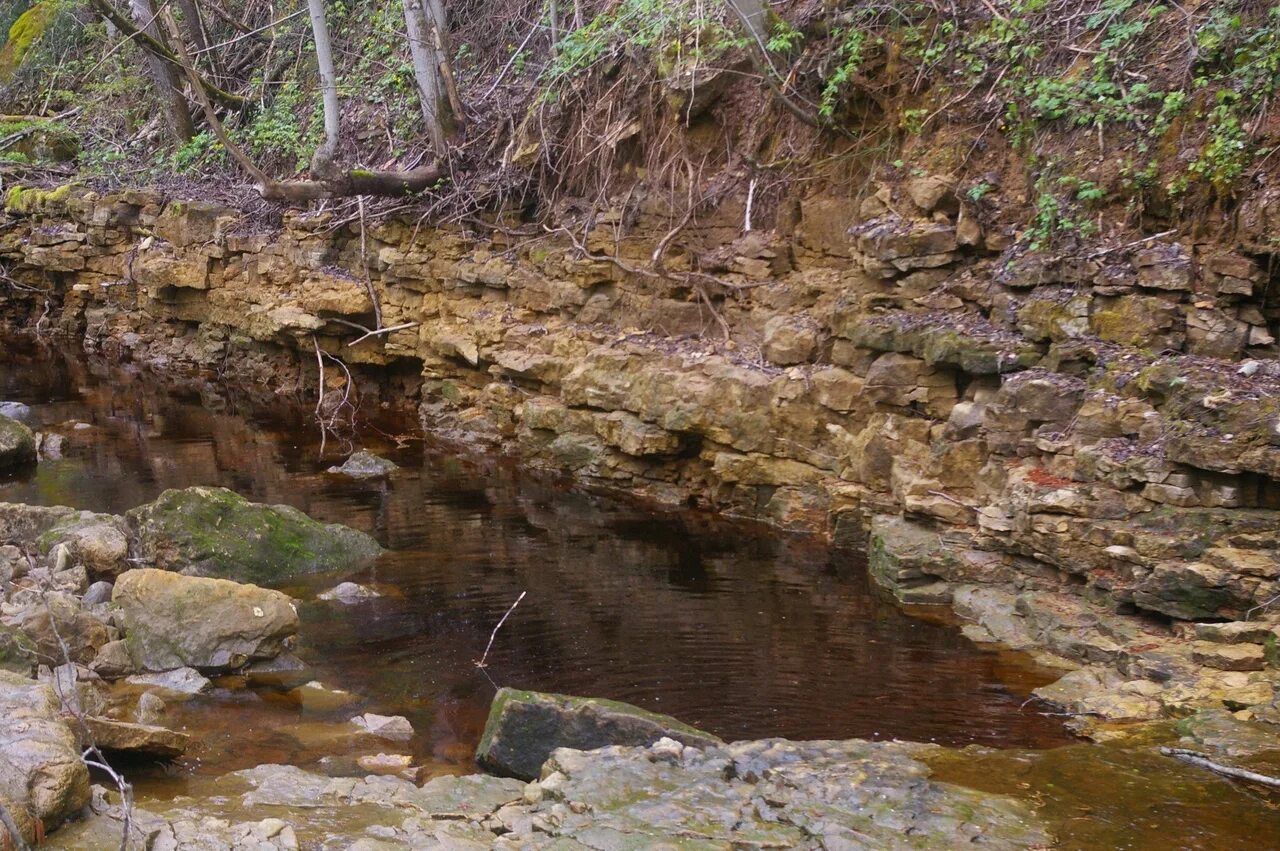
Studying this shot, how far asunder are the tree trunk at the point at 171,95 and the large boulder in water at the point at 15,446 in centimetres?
797

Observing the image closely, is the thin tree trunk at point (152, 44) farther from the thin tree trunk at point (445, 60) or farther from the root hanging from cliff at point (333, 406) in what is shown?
the root hanging from cliff at point (333, 406)

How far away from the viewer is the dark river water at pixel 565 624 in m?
5.74

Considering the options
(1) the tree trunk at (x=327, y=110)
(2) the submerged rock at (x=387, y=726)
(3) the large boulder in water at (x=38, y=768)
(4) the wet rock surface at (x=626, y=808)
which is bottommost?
(2) the submerged rock at (x=387, y=726)

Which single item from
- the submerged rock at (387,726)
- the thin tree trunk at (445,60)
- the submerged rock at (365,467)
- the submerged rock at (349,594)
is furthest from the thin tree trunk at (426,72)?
the submerged rock at (387,726)

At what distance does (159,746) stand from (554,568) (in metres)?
3.79

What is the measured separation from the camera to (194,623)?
630cm

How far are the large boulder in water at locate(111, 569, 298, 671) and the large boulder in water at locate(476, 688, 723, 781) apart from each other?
194cm

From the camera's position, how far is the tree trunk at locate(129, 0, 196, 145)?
17328 millimetres

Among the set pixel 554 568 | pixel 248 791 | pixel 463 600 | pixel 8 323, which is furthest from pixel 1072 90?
pixel 8 323

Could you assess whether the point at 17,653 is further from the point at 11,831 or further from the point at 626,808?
the point at 626,808

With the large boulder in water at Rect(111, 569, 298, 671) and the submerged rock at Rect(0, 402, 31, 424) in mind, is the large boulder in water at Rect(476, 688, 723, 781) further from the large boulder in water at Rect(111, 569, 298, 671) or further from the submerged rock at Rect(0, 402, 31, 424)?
the submerged rock at Rect(0, 402, 31, 424)

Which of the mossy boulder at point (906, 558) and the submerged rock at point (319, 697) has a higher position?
the mossy boulder at point (906, 558)

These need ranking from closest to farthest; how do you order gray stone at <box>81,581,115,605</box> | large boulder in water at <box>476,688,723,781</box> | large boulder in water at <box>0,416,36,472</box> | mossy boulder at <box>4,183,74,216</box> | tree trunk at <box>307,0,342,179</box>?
1. large boulder in water at <box>476,688,723,781</box>
2. gray stone at <box>81,581,115,605</box>
3. large boulder in water at <box>0,416,36,472</box>
4. tree trunk at <box>307,0,342,179</box>
5. mossy boulder at <box>4,183,74,216</box>

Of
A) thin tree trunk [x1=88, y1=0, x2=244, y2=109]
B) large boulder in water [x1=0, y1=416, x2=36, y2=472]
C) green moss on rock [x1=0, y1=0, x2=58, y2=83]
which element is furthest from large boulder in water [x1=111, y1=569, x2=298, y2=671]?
green moss on rock [x1=0, y1=0, x2=58, y2=83]
